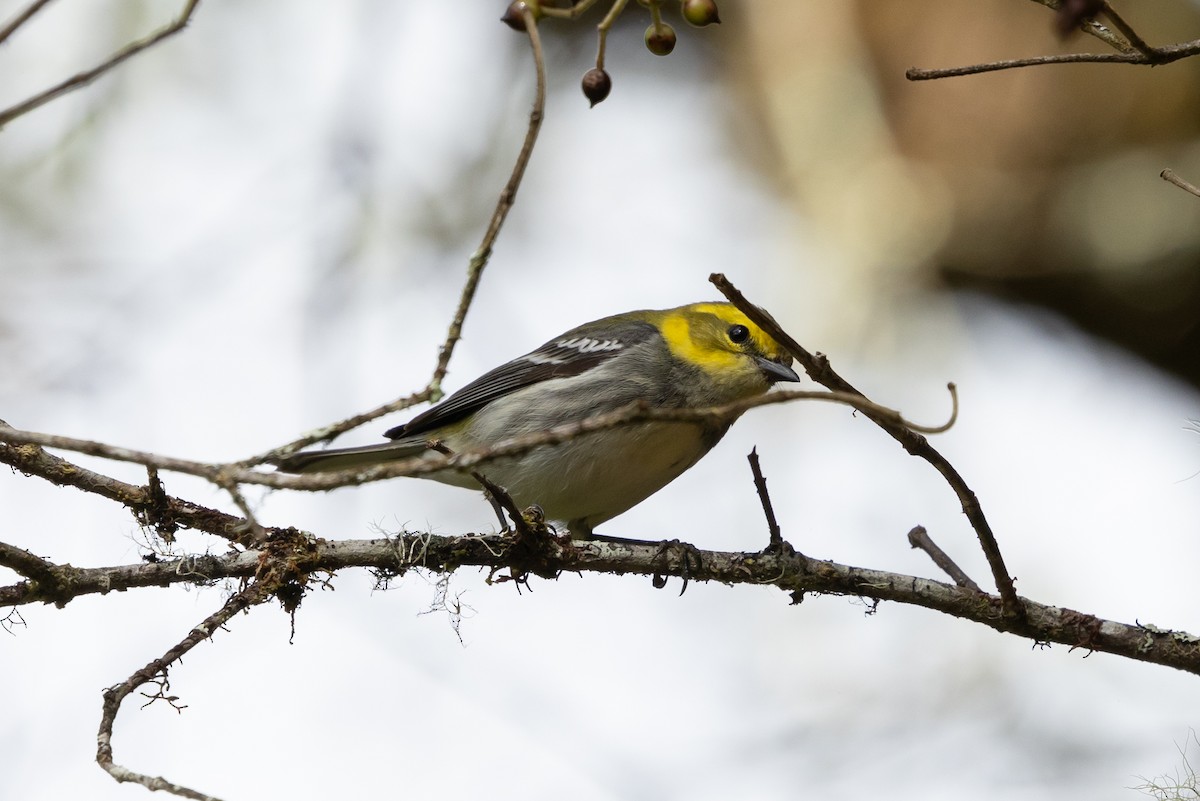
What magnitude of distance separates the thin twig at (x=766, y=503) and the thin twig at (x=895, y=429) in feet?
2.23

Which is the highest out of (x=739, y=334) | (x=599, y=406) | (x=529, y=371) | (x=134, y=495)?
(x=529, y=371)

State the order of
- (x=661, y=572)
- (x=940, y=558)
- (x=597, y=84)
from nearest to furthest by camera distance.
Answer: (x=597, y=84) → (x=940, y=558) → (x=661, y=572)

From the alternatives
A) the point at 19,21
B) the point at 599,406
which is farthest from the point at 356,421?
the point at 599,406

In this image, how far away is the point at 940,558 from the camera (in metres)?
3.64

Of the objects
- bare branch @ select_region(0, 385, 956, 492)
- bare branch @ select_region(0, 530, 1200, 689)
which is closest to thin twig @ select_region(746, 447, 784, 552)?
bare branch @ select_region(0, 530, 1200, 689)

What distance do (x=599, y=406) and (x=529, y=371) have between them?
2.16ft

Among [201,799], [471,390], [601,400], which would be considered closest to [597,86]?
[201,799]

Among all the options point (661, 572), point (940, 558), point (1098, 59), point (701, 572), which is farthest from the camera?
point (701, 572)

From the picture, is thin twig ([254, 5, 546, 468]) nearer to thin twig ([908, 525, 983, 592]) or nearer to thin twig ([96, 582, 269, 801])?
thin twig ([96, 582, 269, 801])

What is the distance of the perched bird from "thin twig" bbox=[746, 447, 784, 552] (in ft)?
4.36

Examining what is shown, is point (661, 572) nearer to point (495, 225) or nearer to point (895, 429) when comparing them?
point (895, 429)

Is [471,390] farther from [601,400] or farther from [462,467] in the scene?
[462,467]

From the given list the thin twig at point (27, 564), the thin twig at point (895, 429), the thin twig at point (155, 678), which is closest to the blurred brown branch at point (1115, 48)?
the thin twig at point (895, 429)

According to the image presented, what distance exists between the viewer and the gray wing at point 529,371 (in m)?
6.16
